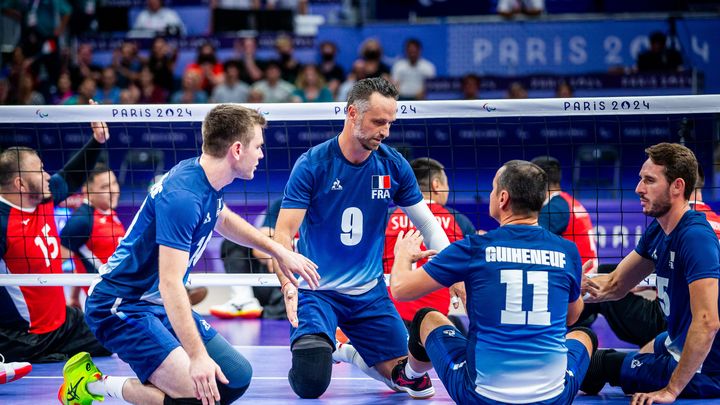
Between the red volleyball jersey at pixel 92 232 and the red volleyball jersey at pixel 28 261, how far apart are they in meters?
0.97

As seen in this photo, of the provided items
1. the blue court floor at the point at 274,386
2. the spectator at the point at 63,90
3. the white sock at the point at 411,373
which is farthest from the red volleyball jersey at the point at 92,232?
the spectator at the point at 63,90

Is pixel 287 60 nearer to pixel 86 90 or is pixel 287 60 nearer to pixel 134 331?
pixel 86 90

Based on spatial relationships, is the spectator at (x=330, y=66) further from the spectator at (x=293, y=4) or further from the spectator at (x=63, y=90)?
the spectator at (x=63, y=90)

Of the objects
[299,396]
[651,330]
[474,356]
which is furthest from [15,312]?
[651,330]

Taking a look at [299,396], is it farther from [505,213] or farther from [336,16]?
[336,16]

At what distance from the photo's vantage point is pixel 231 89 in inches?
591

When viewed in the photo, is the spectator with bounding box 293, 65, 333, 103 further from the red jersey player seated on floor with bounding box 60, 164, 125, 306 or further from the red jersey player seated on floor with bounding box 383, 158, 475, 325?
the red jersey player seated on floor with bounding box 383, 158, 475, 325

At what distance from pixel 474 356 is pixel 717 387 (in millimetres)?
1865

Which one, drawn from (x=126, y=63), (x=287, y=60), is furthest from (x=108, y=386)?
(x=126, y=63)

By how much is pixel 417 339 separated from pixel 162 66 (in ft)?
36.7

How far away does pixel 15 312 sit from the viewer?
23.6 feet

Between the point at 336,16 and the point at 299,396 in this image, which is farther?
the point at 336,16

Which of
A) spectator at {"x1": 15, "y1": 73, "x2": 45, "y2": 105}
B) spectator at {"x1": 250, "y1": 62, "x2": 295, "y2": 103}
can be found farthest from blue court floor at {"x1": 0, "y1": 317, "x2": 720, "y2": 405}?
spectator at {"x1": 15, "y1": 73, "x2": 45, "y2": 105}

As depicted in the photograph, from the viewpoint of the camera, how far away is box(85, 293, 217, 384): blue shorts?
192 inches
